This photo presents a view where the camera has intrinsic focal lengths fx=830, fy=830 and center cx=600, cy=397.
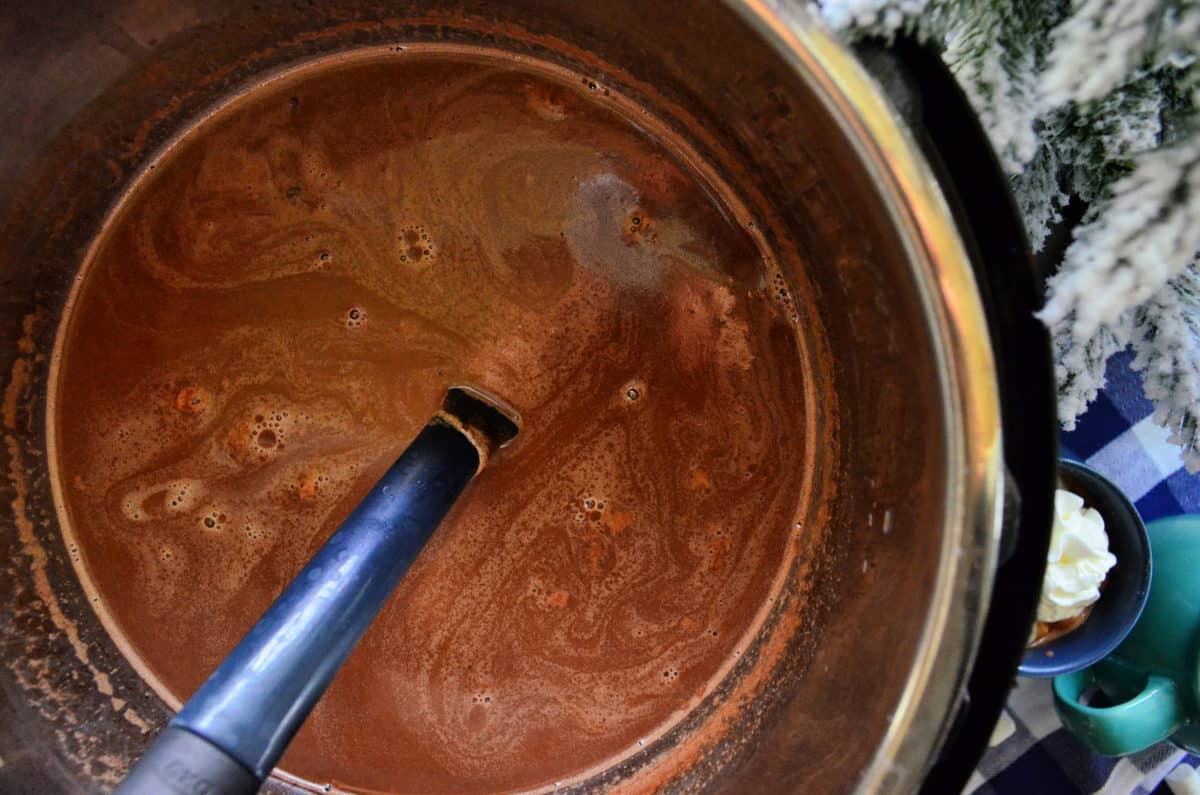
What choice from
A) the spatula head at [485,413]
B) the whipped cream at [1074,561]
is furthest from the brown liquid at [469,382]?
the whipped cream at [1074,561]

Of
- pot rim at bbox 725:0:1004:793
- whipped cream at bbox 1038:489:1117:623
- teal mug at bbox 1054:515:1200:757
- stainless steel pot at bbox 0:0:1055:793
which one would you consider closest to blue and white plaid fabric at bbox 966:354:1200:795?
teal mug at bbox 1054:515:1200:757

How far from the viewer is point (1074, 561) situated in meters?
0.81

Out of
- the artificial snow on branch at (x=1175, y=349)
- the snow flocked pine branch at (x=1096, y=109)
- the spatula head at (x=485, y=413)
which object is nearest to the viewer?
the snow flocked pine branch at (x=1096, y=109)

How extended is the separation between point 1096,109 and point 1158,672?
615mm

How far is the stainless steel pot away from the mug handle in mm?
276

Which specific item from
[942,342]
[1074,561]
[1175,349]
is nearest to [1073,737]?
[1074,561]

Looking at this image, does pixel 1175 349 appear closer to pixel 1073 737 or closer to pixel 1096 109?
pixel 1096 109

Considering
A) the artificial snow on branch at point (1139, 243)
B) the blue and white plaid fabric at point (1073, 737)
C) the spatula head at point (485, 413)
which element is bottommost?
the blue and white plaid fabric at point (1073, 737)

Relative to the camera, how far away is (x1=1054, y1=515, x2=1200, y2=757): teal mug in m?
0.82

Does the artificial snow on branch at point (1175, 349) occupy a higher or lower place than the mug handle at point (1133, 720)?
higher

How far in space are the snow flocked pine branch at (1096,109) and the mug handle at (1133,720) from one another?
39cm

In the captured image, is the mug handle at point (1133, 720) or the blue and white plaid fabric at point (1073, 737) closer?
the mug handle at point (1133, 720)

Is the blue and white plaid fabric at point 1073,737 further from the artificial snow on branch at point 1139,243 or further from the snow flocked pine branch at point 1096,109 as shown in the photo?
the artificial snow on branch at point 1139,243

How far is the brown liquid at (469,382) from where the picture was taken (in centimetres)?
92
